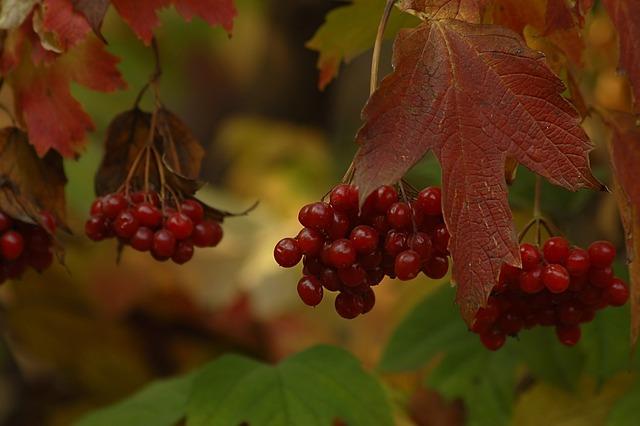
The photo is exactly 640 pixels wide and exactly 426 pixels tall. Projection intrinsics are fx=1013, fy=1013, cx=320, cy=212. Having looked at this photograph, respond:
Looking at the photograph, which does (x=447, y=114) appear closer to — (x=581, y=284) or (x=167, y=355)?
(x=581, y=284)

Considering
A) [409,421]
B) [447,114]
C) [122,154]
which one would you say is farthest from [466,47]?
[409,421]

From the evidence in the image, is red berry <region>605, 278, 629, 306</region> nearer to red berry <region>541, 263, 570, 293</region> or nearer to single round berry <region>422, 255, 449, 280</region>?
red berry <region>541, 263, 570, 293</region>

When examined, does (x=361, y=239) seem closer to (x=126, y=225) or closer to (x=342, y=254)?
(x=342, y=254)

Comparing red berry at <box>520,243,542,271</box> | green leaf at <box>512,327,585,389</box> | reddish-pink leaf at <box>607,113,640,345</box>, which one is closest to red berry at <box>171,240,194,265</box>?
red berry at <box>520,243,542,271</box>

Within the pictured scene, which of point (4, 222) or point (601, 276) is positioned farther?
point (4, 222)

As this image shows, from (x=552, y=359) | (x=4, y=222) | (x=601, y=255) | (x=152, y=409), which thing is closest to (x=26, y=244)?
(x=4, y=222)
